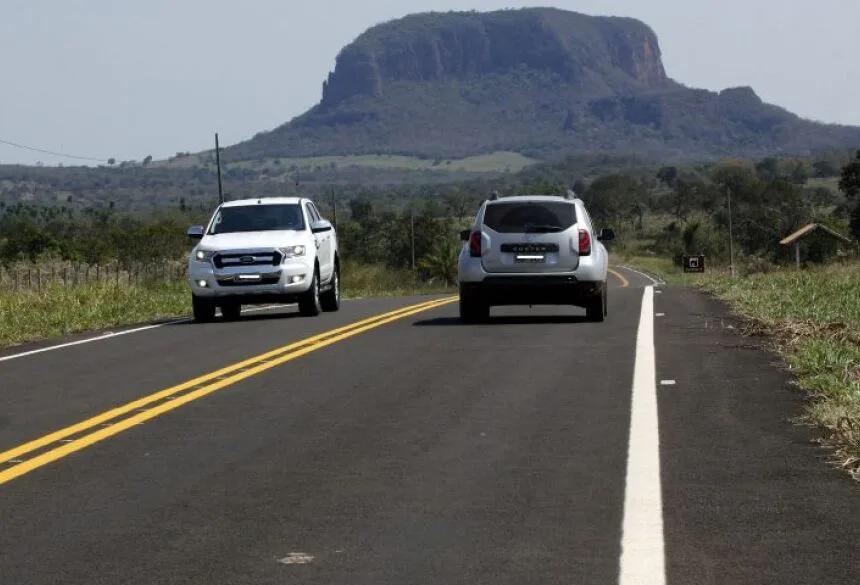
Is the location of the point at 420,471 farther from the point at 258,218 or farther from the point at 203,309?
the point at 258,218

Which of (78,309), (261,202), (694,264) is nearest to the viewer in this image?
(261,202)

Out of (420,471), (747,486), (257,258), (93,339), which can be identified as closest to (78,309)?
(257,258)

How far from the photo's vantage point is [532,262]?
68.6 ft

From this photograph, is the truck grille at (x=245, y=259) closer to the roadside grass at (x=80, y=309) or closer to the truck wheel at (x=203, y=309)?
the truck wheel at (x=203, y=309)

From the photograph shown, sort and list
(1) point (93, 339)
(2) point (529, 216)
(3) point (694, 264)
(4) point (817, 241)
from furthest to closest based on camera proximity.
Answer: (4) point (817, 241)
(3) point (694, 264)
(2) point (529, 216)
(1) point (93, 339)

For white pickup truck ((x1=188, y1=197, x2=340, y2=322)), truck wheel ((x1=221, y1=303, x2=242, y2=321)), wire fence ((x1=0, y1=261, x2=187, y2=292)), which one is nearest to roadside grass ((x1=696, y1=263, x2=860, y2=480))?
white pickup truck ((x1=188, y1=197, x2=340, y2=322))

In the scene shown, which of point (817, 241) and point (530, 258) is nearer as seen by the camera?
point (530, 258)

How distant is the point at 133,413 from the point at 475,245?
31.5 feet

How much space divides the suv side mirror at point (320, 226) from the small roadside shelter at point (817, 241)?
6780 cm

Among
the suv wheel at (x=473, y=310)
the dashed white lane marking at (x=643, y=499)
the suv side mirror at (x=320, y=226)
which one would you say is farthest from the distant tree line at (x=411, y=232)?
the dashed white lane marking at (x=643, y=499)

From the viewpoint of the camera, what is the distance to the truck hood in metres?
23.2

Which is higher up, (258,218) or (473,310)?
(258,218)

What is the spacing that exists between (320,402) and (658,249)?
158287 mm

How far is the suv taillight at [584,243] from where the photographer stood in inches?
827
